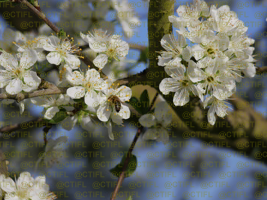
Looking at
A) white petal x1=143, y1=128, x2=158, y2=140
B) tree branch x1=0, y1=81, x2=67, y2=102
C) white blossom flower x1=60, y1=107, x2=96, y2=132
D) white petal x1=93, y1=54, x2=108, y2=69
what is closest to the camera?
tree branch x1=0, y1=81, x2=67, y2=102

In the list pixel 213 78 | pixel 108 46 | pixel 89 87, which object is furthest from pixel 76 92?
pixel 213 78

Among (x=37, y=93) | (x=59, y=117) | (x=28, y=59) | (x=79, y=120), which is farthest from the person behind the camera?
(x=79, y=120)

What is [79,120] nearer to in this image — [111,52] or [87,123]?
[87,123]

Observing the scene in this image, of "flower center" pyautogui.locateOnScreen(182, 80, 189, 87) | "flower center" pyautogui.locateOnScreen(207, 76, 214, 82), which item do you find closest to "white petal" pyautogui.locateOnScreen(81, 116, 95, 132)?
"flower center" pyautogui.locateOnScreen(182, 80, 189, 87)

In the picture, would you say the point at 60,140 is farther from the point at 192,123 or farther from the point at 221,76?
the point at 221,76

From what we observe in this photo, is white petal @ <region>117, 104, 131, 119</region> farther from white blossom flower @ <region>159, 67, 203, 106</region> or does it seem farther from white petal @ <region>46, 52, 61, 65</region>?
white petal @ <region>46, 52, 61, 65</region>

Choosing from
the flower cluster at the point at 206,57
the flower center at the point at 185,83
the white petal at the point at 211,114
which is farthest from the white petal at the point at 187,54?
the white petal at the point at 211,114
